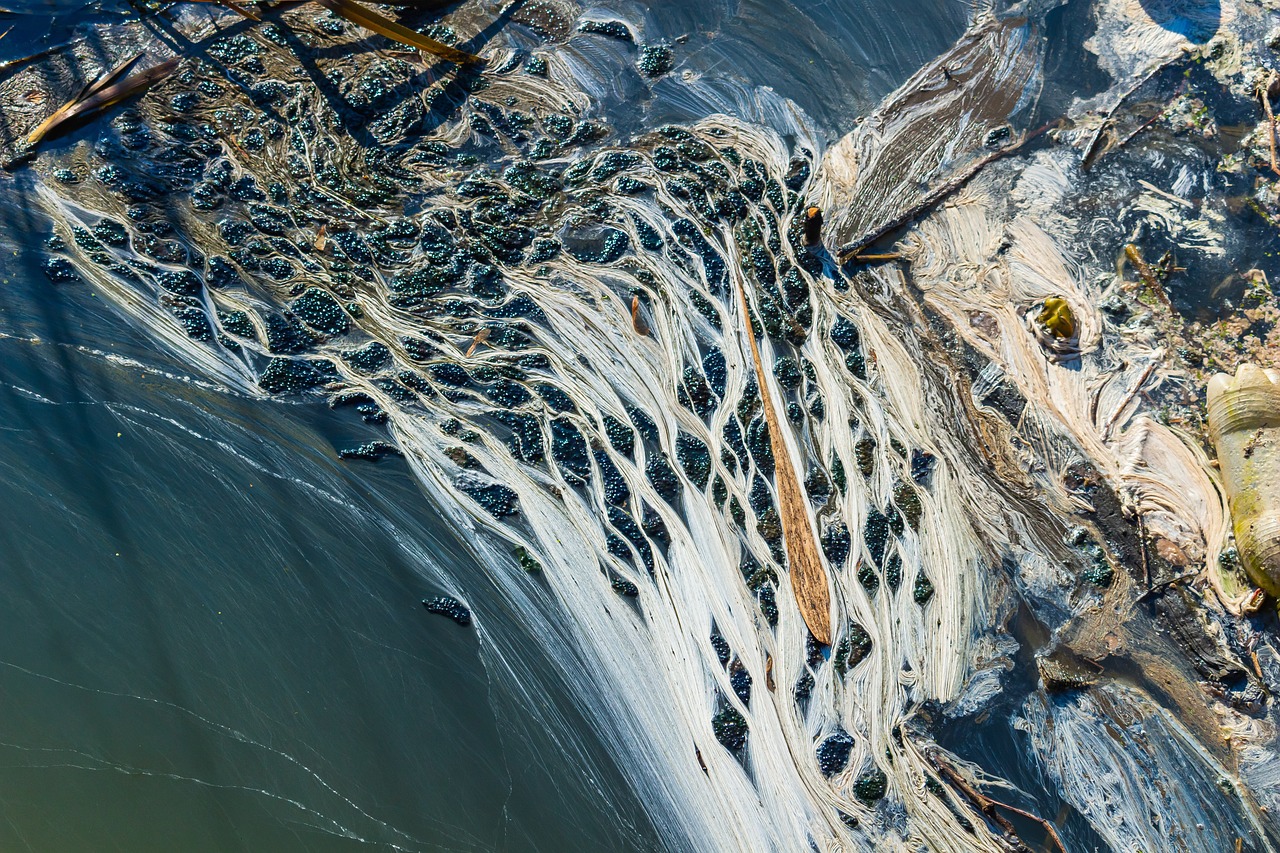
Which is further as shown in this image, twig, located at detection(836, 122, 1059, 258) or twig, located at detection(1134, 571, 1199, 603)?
twig, located at detection(836, 122, 1059, 258)

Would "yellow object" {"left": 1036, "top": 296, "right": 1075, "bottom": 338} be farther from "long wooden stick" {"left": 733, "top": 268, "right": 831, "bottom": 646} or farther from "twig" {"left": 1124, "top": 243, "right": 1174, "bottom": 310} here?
"long wooden stick" {"left": 733, "top": 268, "right": 831, "bottom": 646}

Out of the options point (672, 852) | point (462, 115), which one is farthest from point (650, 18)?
point (672, 852)

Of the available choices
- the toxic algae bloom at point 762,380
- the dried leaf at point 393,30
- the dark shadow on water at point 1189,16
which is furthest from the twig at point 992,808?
the dried leaf at point 393,30

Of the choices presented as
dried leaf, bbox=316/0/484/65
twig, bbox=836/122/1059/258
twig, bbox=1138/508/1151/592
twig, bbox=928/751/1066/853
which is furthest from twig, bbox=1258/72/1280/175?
dried leaf, bbox=316/0/484/65

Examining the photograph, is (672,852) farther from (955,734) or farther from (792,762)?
(955,734)

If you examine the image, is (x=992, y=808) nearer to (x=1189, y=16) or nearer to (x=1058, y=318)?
(x=1058, y=318)
